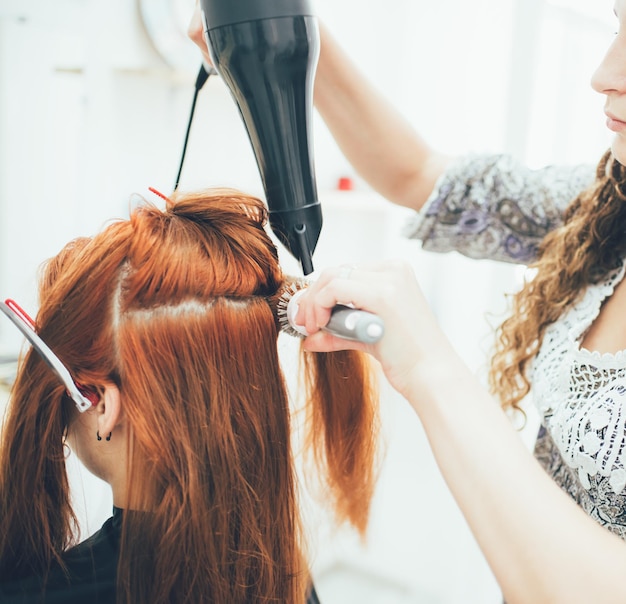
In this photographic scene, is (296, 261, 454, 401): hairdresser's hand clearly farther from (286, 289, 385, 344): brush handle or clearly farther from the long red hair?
the long red hair

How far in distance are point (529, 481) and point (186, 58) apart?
129cm

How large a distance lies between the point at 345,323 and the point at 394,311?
57mm

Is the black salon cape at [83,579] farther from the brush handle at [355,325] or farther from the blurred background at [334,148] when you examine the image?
the brush handle at [355,325]

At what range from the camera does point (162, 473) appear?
766mm

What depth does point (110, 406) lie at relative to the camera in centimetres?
76

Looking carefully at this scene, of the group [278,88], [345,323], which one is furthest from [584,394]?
[278,88]

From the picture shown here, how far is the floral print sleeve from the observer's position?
1087 mm

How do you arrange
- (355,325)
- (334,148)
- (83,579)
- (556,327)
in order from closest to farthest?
(355,325) → (83,579) → (556,327) → (334,148)

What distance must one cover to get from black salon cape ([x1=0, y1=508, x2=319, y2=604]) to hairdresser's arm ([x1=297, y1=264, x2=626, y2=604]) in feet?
1.26

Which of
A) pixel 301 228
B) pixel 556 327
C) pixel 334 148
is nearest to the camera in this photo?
pixel 301 228

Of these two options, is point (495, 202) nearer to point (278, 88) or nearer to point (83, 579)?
point (278, 88)

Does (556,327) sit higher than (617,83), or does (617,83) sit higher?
(617,83)

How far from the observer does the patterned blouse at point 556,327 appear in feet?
2.65

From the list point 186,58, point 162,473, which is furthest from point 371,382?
point 186,58
